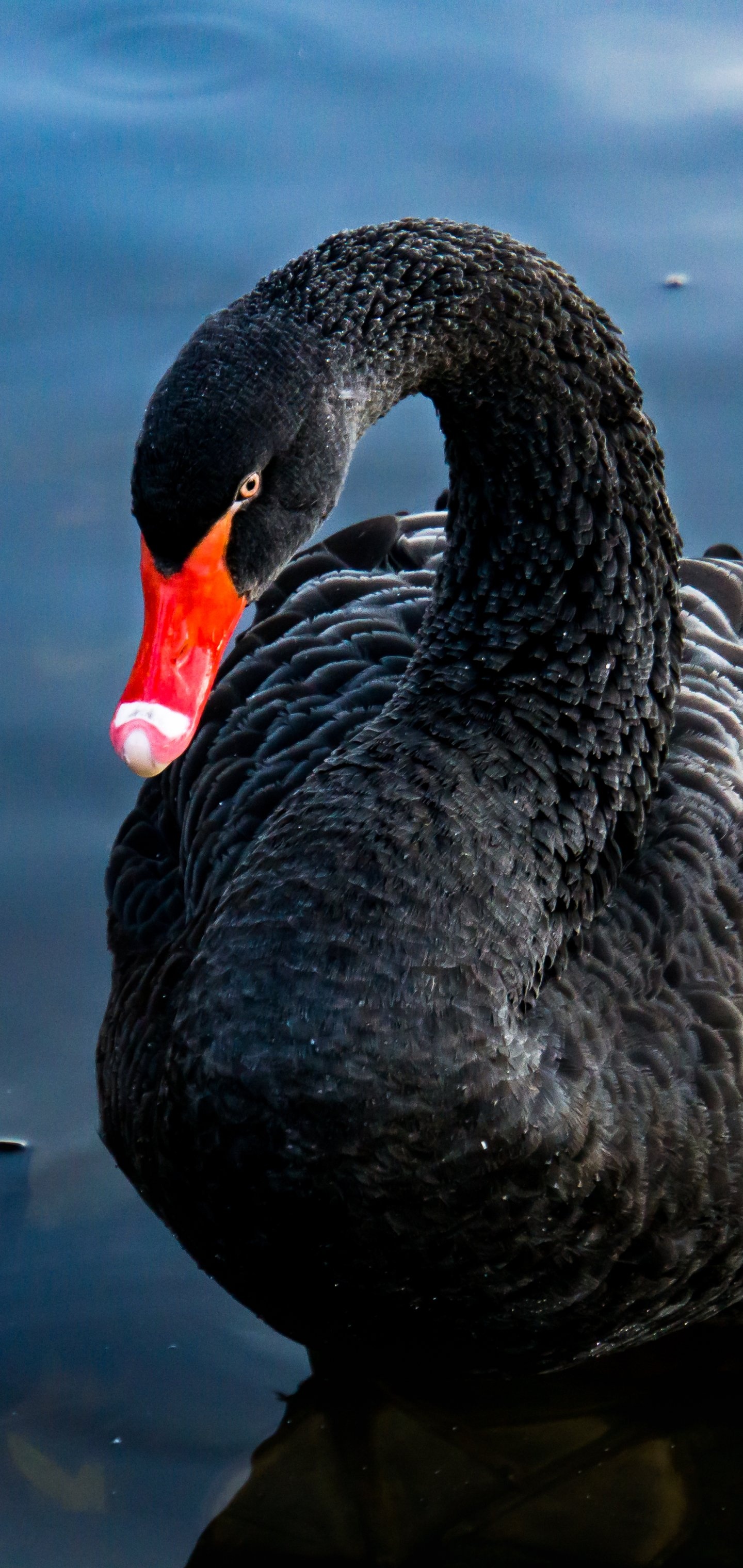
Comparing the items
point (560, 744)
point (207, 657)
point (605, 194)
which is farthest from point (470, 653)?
Result: point (605, 194)

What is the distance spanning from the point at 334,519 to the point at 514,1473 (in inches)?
108

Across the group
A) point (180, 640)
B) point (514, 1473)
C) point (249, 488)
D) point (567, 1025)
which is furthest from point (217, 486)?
point (514, 1473)

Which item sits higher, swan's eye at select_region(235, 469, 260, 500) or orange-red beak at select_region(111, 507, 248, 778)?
swan's eye at select_region(235, 469, 260, 500)

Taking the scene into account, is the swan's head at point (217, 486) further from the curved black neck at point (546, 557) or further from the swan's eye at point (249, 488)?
the curved black neck at point (546, 557)

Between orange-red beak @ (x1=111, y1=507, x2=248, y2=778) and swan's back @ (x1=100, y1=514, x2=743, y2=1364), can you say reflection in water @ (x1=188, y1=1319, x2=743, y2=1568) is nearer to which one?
swan's back @ (x1=100, y1=514, x2=743, y2=1364)

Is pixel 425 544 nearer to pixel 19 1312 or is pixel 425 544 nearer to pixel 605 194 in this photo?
pixel 19 1312

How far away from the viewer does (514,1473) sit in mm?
3373

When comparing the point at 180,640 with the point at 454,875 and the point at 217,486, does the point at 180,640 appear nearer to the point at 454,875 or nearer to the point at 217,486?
the point at 217,486

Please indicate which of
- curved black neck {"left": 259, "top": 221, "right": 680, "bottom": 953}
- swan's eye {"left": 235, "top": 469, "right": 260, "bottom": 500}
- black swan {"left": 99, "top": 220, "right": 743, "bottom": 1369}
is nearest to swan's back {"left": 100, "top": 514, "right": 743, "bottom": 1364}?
black swan {"left": 99, "top": 220, "right": 743, "bottom": 1369}

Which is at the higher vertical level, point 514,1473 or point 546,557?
point 546,557

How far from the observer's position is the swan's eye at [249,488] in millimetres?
2543

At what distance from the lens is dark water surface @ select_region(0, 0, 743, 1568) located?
332 cm

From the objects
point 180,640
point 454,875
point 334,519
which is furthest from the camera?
point 334,519

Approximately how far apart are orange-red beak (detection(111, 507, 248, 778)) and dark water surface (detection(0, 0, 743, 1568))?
4.94ft
